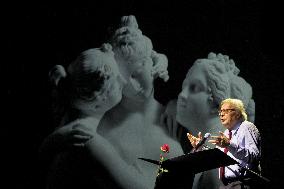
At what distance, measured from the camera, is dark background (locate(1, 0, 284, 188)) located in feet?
12.2

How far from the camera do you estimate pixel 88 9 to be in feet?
13.3

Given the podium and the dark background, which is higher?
the dark background

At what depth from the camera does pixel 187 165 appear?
255cm

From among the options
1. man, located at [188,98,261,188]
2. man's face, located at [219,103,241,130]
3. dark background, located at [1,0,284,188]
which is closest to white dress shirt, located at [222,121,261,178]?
man, located at [188,98,261,188]

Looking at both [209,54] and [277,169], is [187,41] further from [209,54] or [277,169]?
[277,169]

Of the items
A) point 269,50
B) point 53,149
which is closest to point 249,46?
point 269,50

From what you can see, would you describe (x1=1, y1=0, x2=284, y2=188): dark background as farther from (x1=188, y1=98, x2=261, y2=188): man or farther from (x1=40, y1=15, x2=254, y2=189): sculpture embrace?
(x1=188, y1=98, x2=261, y2=188): man

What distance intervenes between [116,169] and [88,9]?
5.11ft

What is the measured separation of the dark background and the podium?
4.97ft

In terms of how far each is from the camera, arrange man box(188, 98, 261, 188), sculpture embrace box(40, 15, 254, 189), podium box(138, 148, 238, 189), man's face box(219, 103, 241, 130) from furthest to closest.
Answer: sculpture embrace box(40, 15, 254, 189) → man's face box(219, 103, 241, 130) → man box(188, 98, 261, 188) → podium box(138, 148, 238, 189)

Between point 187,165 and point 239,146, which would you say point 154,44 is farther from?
point 187,165

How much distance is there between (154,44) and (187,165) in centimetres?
192

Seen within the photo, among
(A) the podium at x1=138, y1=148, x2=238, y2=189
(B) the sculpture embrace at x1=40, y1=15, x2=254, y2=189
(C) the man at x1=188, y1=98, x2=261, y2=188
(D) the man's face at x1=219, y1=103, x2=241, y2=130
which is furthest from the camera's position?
(B) the sculpture embrace at x1=40, y1=15, x2=254, y2=189

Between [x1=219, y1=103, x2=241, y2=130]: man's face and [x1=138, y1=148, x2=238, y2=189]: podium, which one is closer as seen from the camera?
[x1=138, y1=148, x2=238, y2=189]: podium
